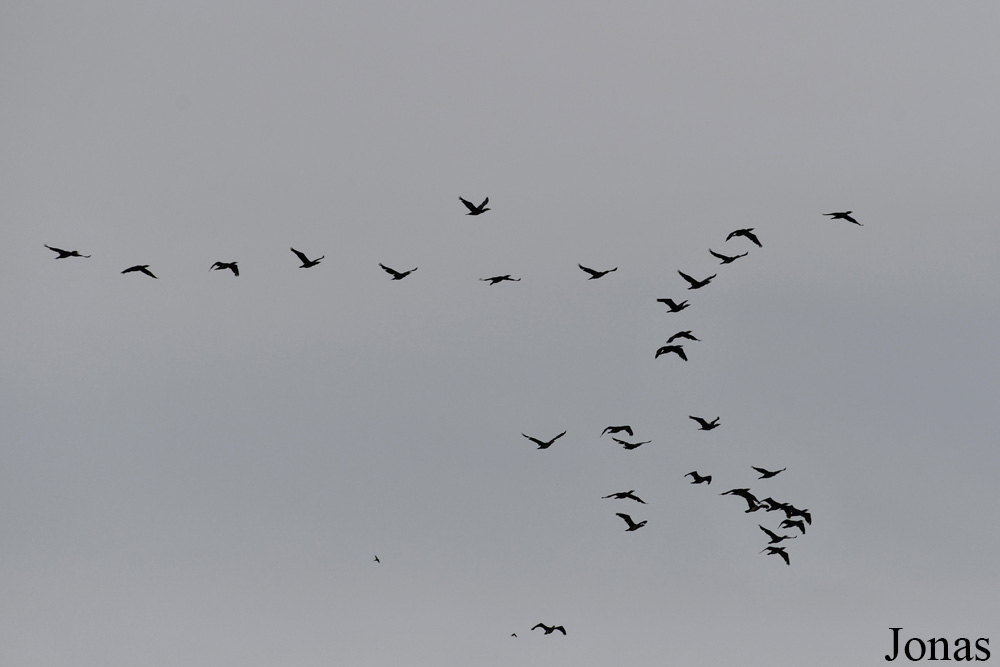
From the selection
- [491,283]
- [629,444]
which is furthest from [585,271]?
[629,444]

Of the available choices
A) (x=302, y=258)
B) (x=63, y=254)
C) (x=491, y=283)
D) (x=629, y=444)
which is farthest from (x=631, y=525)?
(x=63, y=254)

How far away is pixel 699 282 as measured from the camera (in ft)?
399

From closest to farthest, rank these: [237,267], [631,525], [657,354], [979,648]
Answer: [237,267] → [657,354] → [631,525] → [979,648]

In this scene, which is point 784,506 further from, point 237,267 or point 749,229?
point 237,267

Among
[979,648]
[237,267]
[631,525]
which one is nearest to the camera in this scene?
[237,267]

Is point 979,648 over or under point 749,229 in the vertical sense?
under

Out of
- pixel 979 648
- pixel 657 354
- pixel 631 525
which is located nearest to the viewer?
pixel 657 354

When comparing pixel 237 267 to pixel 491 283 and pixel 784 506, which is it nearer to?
pixel 491 283

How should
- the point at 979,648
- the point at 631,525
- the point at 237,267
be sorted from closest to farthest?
the point at 237,267, the point at 631,525, the point at 979,648

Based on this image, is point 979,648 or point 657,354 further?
point 979,648

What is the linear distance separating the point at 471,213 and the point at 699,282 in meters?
14.6

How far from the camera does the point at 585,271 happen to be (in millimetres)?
124062

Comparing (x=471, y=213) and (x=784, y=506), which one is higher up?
(x=471, y=213)

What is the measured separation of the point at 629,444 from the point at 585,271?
1443 cm
